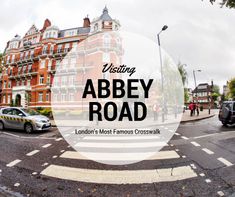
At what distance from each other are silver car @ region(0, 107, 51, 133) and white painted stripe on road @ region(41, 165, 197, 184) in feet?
23.3

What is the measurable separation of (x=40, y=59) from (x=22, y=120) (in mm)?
28246

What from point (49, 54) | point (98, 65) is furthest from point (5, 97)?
point (98, 65)

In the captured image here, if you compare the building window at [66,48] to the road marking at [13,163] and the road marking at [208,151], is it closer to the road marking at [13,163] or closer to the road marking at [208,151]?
the road marking at [13,163]

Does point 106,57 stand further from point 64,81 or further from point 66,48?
point 66,48

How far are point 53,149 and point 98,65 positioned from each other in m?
24.3

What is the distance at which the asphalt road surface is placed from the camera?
3.83 metres

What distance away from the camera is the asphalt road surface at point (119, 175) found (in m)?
3.83

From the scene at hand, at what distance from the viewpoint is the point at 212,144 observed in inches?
310

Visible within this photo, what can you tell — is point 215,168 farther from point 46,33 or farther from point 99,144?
point 46,33

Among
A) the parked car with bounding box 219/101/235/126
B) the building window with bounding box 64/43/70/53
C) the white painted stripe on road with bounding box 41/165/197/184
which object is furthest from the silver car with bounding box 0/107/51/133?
the building window with bounding box 64/43/70/53

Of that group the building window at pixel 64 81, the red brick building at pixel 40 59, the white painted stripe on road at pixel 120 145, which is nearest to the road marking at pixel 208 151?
the white painted stripe on road at pixel 120 145

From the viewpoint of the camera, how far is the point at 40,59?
37125 millimetres

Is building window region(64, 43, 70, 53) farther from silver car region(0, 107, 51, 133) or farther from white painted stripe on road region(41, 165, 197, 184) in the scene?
white painted stripe on road region(41, 165, 197, 184)

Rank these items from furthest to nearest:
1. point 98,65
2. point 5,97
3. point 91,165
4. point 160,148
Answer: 1. point 5,97
2. point 98,65
3. point 160,148
4. point 91,165
